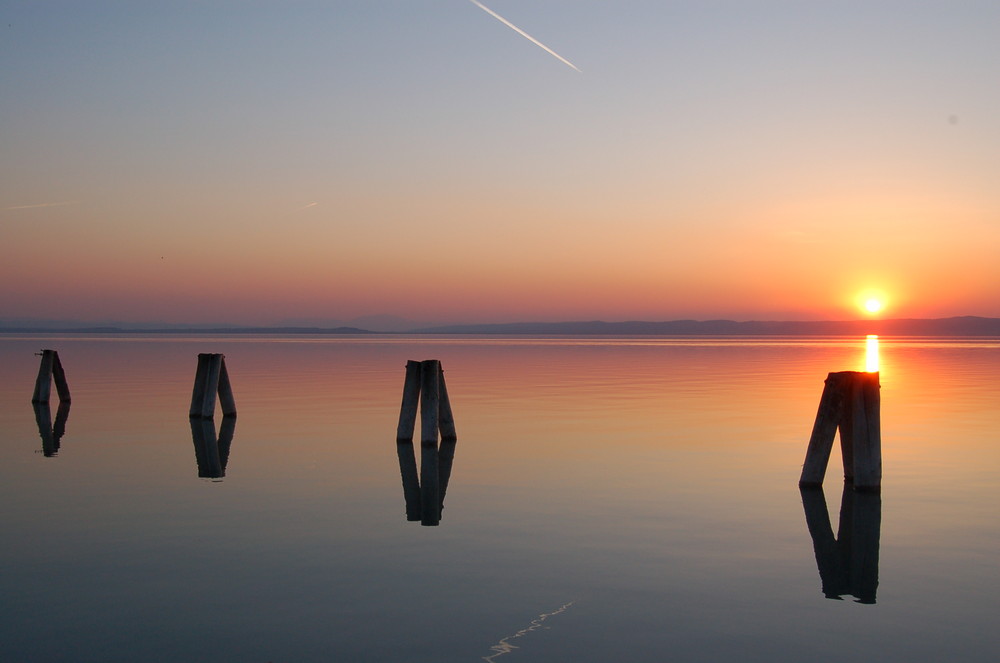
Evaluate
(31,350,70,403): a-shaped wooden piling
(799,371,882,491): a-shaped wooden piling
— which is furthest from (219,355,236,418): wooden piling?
(799,371,882,491): a-shaped wooden piling

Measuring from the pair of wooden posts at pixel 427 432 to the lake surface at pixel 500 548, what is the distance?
0.43 meters

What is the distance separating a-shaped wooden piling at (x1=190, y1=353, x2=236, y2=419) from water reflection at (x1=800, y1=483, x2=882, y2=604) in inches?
661

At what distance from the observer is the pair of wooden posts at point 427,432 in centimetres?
1653

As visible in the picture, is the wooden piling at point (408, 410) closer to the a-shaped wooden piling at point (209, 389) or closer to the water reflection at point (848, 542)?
the a-shaped wooden piling at point (209, 389)

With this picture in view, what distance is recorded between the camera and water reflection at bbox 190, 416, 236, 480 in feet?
56.2

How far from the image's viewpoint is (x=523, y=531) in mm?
12219

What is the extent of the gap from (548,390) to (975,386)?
19.1m

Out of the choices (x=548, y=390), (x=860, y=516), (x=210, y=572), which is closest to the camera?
(x=210, y=572)

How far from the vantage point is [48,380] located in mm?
29703

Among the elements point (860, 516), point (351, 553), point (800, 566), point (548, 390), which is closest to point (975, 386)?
point (548, 390)

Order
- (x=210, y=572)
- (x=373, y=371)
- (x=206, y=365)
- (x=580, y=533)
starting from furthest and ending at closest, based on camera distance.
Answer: (x=373, y=371) → (x=206, y=365) → (x=580, y=533) → (x=210, y=572)

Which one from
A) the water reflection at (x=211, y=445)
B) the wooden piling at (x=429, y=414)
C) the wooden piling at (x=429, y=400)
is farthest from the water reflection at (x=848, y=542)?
the water reflection at (x=211, y=445)

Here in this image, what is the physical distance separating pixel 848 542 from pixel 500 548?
4679 millimetres

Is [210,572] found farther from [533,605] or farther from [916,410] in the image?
[916,410]
